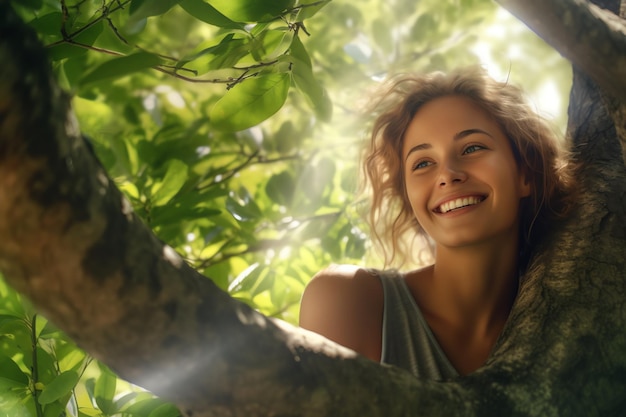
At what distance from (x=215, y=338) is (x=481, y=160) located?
3.54 ft

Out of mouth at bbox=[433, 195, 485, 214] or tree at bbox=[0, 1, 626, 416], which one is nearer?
tree at bbox=[0, 1, 626, 416]

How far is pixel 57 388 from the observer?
3.43 feet

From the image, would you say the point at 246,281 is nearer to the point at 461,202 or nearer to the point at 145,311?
the point at 461,202

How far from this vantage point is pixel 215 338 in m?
0.57

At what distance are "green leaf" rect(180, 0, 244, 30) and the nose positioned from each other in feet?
2.42

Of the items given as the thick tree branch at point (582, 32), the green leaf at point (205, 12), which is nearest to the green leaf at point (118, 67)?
the green leaf at point (205, 12)

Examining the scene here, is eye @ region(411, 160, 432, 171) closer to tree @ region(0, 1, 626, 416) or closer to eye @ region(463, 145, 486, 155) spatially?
eye @ region(463, 145, 486, 155)

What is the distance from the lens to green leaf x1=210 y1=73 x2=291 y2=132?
38.1 inches

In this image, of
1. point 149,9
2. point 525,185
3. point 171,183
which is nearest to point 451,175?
point 525,185

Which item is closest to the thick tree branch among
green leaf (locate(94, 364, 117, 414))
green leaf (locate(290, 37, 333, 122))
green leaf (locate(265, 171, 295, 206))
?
green leaf (locate(290, 37, 333, 122))

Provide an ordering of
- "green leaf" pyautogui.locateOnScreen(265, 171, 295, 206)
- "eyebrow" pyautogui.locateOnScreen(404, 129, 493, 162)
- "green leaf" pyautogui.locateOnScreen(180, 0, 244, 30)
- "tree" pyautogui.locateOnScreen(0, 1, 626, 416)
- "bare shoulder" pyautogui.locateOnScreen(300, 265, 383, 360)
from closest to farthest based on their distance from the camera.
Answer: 1. "tree" pyautogui.locateOnScreen(0, 1, 626, 416)
2. "green leaf" pyautogui.locateOnScreen(180, 0, 244, 30)
3. "bare shoulder" pyautogui.locateOnScreen(300, 265, 383, 360)
4. "eyebrow" pyautogui.locateOnScreen(404, 129, 493, 162)
5. "green leaf" pyautogui.locateOnScreen(265, 171, 295, 206)

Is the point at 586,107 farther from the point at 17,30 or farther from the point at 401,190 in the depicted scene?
the point at 17,30

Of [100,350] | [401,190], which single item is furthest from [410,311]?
[100,350]

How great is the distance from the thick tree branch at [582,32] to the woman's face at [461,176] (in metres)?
0.51
